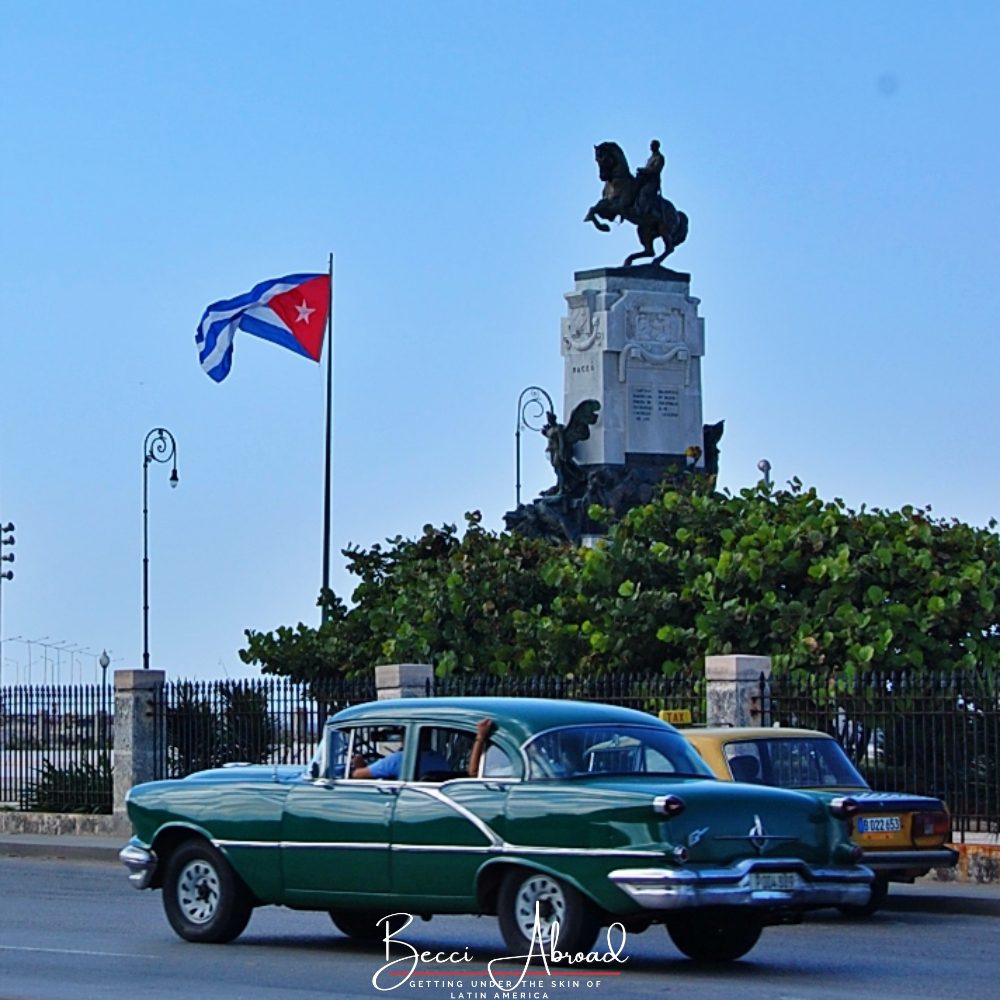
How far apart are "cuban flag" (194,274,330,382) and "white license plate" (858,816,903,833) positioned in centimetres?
2358

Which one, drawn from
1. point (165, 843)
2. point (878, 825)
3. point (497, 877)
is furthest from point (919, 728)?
point (497, 877)

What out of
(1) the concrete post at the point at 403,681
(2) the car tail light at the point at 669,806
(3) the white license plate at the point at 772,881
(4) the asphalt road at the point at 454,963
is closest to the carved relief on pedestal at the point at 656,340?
(1) the concrete post at the point at 403,681

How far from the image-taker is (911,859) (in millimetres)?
17000

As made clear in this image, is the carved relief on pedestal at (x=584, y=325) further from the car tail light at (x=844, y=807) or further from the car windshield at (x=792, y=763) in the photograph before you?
the car tail light at (x=844, y=807)

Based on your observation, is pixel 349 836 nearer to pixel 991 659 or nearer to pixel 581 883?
pixel 581 883

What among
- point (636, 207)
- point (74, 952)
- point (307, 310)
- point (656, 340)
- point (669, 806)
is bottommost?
point (74, 952)

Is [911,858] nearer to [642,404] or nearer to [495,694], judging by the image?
[495,694]

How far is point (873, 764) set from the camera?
2284cm

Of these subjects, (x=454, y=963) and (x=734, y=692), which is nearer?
(x=454, y=963)

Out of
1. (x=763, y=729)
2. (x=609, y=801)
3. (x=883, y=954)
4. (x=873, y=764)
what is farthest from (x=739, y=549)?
(x=609, y=801)

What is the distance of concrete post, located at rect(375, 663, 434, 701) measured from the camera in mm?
25750

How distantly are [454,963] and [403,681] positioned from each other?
12.0 metres

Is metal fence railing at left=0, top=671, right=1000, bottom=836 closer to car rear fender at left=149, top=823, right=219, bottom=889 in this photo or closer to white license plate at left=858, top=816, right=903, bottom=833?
white license plate at left=858, top=816, right=903, bottom=833

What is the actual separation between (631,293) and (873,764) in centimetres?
2137
